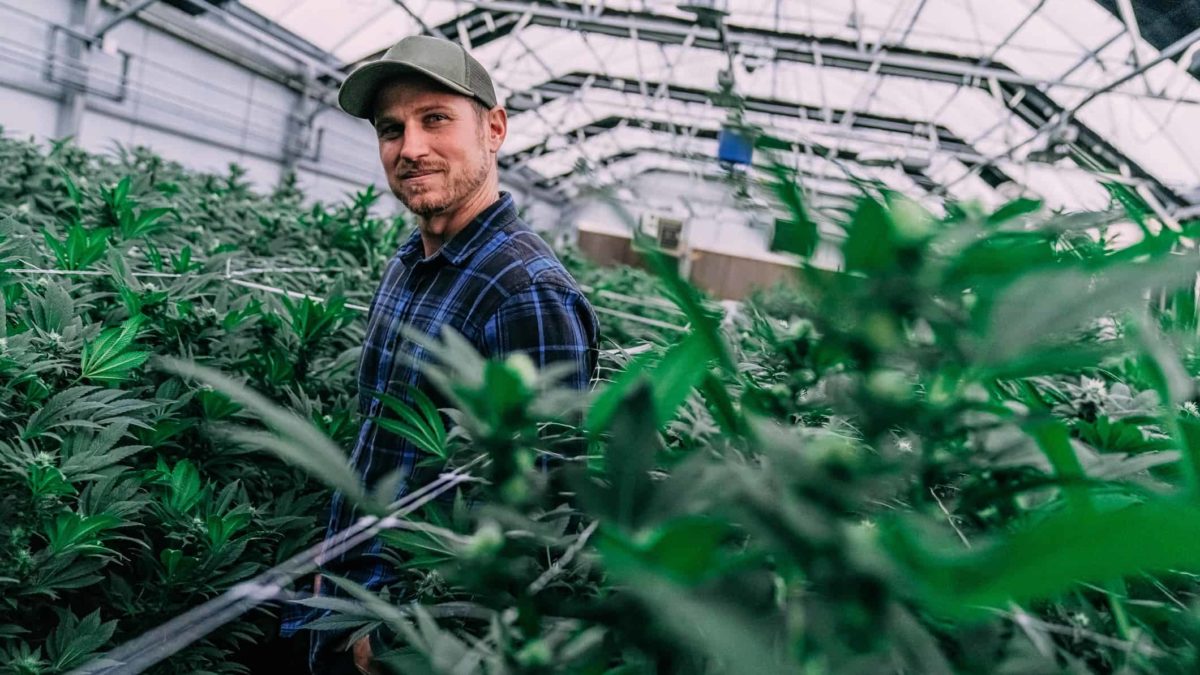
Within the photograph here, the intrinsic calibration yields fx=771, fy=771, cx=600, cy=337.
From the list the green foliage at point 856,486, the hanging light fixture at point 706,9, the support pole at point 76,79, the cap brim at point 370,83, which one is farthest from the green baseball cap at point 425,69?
the support pole at point 76,79

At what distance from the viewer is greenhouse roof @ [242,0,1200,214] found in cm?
705

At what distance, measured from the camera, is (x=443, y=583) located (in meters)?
0.57

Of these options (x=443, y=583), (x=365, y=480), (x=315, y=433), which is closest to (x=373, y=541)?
(x=365, y=480)

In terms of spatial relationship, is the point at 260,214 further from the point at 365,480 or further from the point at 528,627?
the point at 528,627

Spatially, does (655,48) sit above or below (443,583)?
above

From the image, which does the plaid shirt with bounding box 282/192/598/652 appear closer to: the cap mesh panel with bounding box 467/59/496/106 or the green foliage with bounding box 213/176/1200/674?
the cap mesh panel with bounding box 467/59/496/106

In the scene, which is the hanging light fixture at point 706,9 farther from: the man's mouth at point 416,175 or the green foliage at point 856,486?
the green foliage at point 856,486

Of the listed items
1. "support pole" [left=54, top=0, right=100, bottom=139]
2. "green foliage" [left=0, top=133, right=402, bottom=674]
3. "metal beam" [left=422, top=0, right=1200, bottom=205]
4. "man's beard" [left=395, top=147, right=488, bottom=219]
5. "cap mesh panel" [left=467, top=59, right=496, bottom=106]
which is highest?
"metal beam" [left=422, top=0, right=1200, bottom=205]

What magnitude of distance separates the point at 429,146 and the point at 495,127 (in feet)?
0.69

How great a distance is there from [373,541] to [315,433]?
784 millimetres

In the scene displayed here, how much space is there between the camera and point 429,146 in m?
1.18

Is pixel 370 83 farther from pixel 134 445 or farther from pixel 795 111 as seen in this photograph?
pixel 795 111

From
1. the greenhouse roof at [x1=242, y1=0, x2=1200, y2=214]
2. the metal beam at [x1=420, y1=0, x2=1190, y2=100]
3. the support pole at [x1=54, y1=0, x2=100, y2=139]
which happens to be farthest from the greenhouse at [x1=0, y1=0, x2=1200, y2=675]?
the metal beam at [x1=420, y1=0, x2=1190, y2=100]

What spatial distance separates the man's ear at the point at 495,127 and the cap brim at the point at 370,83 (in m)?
0.12
